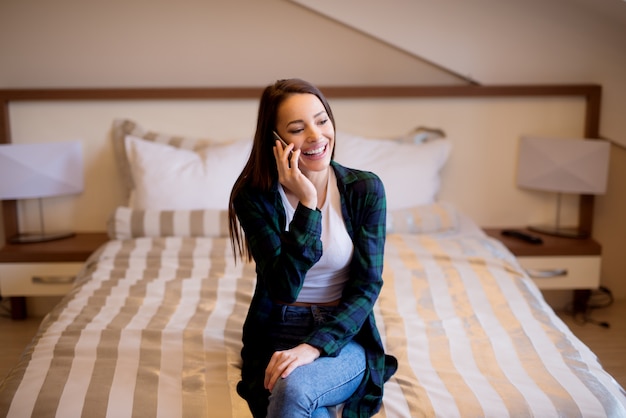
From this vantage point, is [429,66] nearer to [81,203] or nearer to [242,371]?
[81,203]

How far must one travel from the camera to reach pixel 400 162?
316 cm

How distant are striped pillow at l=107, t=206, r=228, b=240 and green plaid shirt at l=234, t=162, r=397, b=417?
3.62 feet

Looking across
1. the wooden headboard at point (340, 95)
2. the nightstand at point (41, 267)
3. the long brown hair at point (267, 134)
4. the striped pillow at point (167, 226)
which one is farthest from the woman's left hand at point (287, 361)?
the wooden headboard at point (340, 95)

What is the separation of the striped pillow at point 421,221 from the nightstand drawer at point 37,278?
4.48ft

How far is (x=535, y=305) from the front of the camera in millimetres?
2357

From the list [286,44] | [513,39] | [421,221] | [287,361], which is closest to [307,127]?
[287,361]

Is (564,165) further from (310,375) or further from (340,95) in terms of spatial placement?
(310,375)

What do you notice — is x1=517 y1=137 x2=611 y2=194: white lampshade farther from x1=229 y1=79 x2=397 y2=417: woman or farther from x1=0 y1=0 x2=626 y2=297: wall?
A: x1=229 y1=79 x2=397 y2=417: woman

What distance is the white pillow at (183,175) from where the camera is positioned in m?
3.02

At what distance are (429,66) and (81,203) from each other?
179 centimetres

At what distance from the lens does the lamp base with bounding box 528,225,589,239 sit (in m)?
3.27

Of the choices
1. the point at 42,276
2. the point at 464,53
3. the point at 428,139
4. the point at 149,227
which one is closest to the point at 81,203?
the point at 42,276

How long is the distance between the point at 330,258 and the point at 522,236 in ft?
5.45

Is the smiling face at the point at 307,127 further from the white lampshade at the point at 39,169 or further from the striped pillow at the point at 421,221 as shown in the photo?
the white lampshade at the point at 39,169
